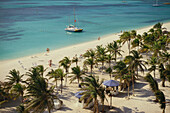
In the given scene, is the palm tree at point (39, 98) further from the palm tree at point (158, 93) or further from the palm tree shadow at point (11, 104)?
the palm tree at point (158, 93)

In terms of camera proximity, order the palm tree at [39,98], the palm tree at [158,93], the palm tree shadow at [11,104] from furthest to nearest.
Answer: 1. the palm tree shadow at [11,104]
2. the palm tree at [158,93]
3. the palm tree at [39,98]

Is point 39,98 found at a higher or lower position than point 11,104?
higher

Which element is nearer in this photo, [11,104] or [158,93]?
[158,93]

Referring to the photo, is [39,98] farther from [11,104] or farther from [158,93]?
[158,93]

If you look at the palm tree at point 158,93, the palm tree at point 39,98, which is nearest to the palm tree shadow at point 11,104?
the palm tree at point 39,98

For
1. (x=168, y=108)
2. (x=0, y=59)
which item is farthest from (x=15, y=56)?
(x=168, y=108)

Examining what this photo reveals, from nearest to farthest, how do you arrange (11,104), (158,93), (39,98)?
(39,98) → (158,93) → (11,104)

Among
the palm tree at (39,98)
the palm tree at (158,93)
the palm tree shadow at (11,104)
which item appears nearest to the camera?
the palm tree at (39,98)

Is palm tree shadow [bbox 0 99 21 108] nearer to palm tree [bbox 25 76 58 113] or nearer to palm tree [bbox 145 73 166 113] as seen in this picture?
palm tree [bbox 25 76 58 113]

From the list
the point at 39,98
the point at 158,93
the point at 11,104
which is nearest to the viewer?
the point at 39,98

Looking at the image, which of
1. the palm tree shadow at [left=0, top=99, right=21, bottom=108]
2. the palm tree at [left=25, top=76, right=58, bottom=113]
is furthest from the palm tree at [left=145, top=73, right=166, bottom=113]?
the palm tree shadow at [left=0, top=99, right=21, bottom=108]

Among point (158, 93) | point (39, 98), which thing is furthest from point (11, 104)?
point (158, 93)

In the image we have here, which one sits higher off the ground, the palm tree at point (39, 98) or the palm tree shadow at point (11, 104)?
the palm tree at point (39, 98)

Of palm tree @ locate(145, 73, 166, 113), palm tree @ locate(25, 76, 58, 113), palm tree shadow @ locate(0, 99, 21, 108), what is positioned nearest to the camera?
palm tree @ locate(25, 76, 58, 113)
